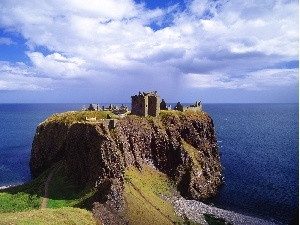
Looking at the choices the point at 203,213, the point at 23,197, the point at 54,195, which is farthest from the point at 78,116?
the point at 203,213

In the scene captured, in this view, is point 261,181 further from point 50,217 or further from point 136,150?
point 50,217

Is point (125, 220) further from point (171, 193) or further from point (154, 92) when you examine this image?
point (154, 92)

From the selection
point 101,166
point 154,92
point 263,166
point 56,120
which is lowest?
point 263,166

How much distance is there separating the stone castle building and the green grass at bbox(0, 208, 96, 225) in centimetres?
4299

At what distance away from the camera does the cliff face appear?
7481 centimetres

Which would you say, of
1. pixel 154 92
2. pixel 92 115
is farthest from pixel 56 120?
pixel 154 92

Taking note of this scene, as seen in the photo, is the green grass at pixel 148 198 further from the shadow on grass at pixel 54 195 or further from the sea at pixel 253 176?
the sea at pixel 253 176

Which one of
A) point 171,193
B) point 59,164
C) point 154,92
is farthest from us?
point 154,92

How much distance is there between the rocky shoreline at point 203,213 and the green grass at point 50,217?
23394 mm

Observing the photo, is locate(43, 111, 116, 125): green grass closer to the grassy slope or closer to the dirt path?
the dirt path

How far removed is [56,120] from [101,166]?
42.2 meters

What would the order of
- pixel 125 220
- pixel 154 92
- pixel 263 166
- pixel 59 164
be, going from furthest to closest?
pixel 263 166
pixel 154 92
pixel 59 164
pixel 125 220

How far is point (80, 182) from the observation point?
249ft

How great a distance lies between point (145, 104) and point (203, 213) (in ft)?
114
